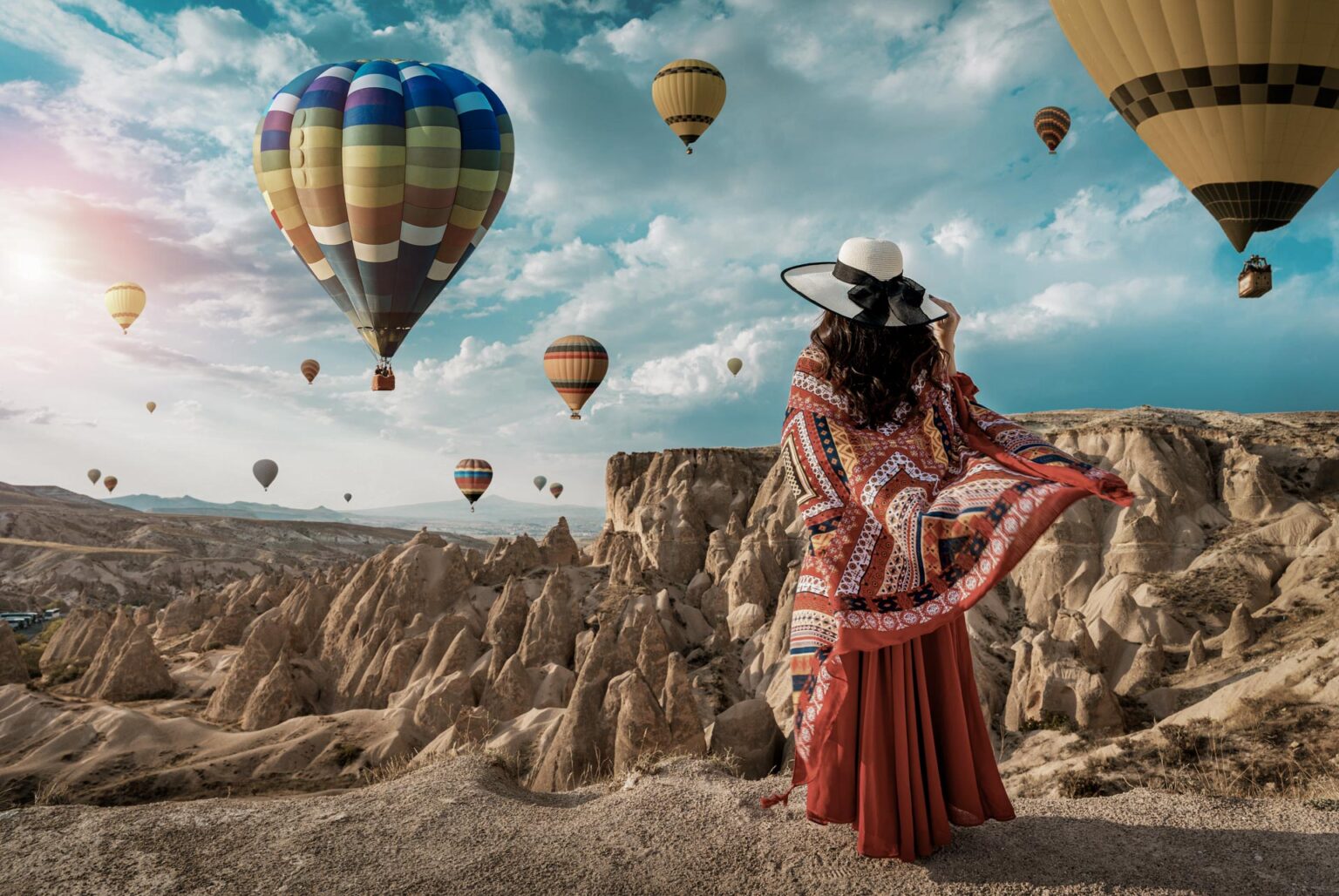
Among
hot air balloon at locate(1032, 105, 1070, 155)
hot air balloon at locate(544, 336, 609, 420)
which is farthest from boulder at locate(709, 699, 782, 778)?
hot air balloon at locate(1032, 105, 1070, 155)

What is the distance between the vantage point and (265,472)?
3098 inches

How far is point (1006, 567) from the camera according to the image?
3.81m

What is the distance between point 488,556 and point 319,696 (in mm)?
12580

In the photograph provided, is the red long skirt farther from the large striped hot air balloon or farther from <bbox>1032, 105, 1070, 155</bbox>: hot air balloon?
<bbox>1032, 105, 1070, 155</bbox>: hot air balloon

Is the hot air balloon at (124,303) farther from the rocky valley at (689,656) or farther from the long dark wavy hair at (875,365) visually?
the long dark wavy hair at (875,365)

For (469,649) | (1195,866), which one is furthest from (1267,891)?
(469,649)

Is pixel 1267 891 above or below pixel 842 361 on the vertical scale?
below

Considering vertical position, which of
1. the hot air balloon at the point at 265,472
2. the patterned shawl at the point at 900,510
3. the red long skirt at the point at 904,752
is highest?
the hot air balloon at the point at 265,472

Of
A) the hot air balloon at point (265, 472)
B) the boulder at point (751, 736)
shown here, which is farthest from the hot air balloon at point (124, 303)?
the boulder at point (751, 736)

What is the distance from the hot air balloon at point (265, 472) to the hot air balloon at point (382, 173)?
59.4 m

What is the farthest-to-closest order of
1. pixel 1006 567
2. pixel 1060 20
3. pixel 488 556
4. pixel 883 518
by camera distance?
pixel 488 556 < pixel 1060 20 < pixel 883 518 < pixel 1006 567

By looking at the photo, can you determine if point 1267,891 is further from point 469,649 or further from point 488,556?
point 488,556

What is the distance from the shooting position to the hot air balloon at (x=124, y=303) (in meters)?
50.5

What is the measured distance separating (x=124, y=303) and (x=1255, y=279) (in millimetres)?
54332
